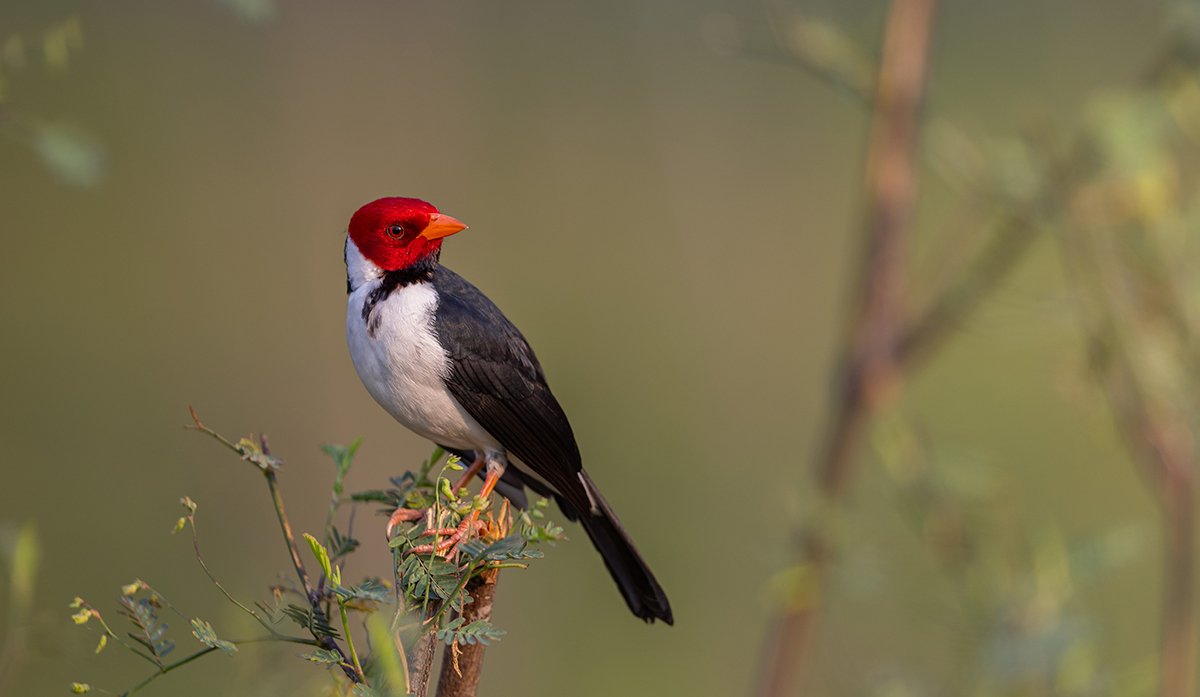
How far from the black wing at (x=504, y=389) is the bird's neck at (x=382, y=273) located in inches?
3.9

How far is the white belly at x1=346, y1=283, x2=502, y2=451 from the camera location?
2.64 metres

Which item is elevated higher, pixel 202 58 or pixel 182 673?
pixel 202 58

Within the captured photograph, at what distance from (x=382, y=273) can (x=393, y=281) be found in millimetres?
41

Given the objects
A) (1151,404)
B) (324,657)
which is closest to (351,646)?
(324,657)

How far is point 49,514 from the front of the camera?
7.61 meters

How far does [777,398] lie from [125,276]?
5.09m

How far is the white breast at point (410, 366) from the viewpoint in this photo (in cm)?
264

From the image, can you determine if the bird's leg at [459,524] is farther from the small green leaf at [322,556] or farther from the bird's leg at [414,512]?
the small green leaf at [322,556]

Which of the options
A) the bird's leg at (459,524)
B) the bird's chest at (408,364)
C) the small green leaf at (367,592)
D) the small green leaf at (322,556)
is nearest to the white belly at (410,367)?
the bird's chest at (408,364)

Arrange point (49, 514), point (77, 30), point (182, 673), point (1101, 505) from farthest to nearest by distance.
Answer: point (1101, 505) → point (49, 514) → point (182, 673) → point (77, 30)

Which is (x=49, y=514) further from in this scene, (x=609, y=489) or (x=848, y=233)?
(x=848, y=233)

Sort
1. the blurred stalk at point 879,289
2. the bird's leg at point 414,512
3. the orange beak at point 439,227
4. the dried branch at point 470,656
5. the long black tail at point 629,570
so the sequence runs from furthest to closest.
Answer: the blurred stalk at point 879,289 → the orange beak at point 439,227 → the long black tail at point 629,570 → the bird's leg at point 414,512 → the dried branch at point 470,656

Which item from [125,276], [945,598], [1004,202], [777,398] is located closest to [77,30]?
[1004,202]

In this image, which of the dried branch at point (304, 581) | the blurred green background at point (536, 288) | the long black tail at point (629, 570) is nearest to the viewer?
the dried branch at point (304, 581)
